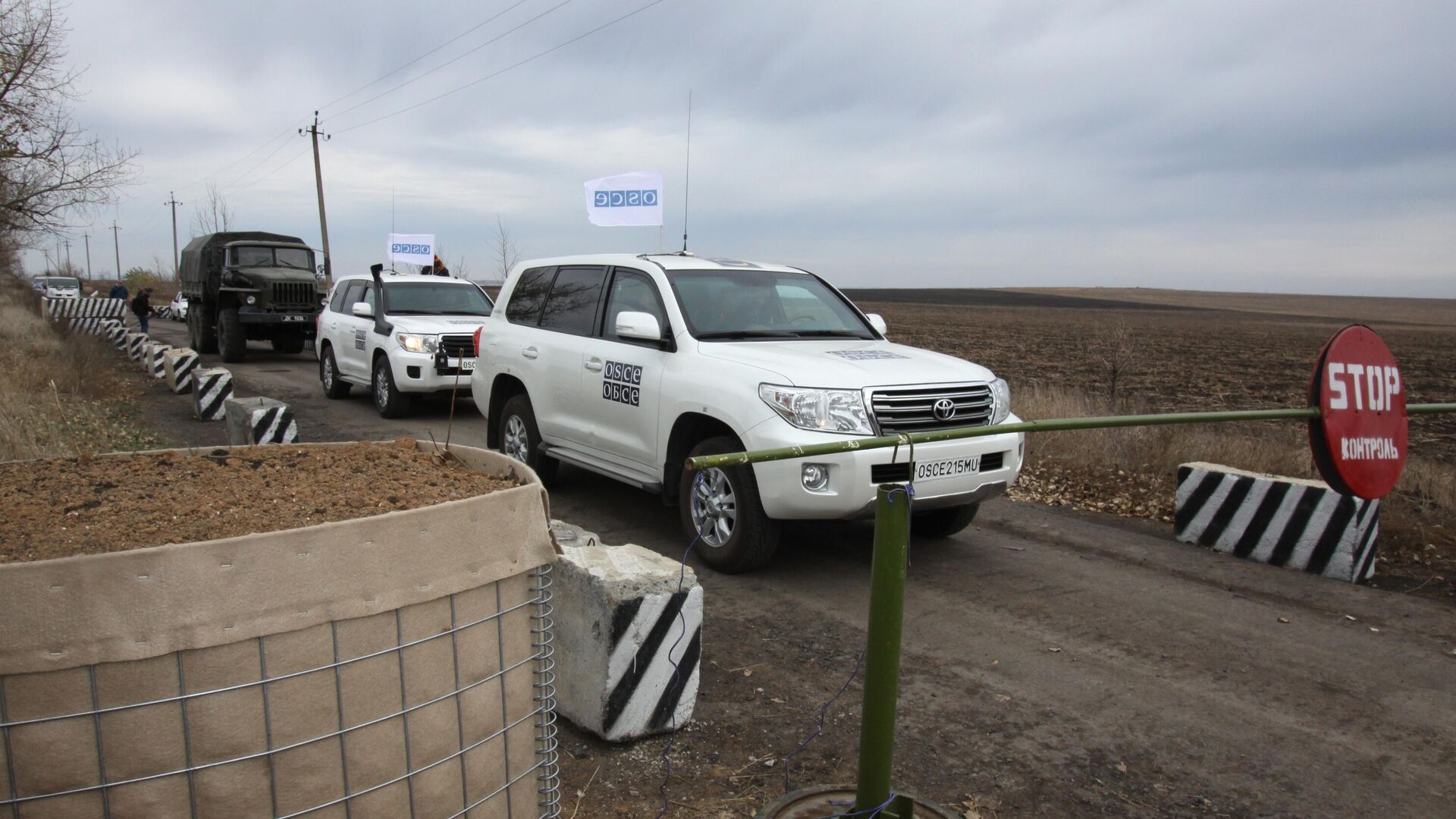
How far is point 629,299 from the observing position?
22.7 feet

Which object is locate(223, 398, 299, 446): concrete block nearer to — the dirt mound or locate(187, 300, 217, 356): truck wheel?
the dirt mound

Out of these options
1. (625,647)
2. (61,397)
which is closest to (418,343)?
(61,397)

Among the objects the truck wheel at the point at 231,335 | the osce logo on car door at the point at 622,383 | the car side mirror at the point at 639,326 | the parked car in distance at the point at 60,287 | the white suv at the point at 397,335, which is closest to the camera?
the car side mirror at the point at 639,326

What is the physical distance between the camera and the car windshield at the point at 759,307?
254 inches

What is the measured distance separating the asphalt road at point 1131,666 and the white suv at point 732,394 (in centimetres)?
52

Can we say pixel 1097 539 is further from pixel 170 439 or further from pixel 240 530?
pixel 170 439

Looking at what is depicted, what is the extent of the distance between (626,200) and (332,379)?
5.25 meters

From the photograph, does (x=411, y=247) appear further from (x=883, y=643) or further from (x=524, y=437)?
(x=883, y=643)

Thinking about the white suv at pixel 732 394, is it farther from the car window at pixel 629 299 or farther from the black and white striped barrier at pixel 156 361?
the black and white striped barrier at pixel 156 361

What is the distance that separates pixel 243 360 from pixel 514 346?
14890mm

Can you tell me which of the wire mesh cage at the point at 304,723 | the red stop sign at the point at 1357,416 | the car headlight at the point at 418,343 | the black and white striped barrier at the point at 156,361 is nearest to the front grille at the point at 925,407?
the red stop sign at the point at 1357,416

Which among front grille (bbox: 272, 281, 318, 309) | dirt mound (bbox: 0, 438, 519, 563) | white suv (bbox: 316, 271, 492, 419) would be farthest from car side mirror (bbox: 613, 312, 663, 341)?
front grille (bbox: 272, 281, 318, 309)

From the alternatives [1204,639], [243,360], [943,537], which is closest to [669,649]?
[1204,639]

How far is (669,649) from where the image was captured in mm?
3768
